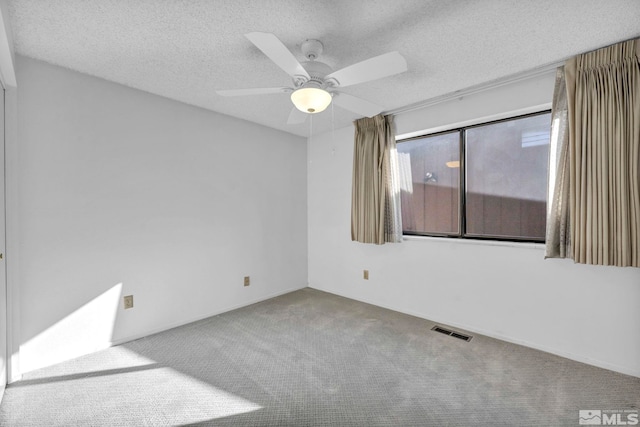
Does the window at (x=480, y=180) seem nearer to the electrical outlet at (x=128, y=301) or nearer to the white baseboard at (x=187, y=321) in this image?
the white baseboard at (x=187, y=321)

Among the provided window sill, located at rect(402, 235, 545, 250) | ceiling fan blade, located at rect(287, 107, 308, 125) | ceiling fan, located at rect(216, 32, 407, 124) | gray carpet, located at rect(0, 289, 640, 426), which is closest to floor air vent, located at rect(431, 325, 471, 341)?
gray carpet, located at rect(0, 289, 640, 426)

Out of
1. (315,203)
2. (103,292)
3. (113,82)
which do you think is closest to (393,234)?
(315,203)

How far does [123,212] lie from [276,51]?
2012mm

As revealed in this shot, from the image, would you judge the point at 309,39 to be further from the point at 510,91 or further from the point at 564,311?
the point at 564,311

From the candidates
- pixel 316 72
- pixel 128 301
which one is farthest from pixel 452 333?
pixel 128 301

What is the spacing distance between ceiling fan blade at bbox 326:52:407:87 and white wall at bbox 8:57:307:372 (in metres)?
1.92

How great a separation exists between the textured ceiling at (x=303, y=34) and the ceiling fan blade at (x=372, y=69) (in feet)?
0.98

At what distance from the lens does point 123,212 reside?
260 centimetres

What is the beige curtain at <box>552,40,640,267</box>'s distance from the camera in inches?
77.9

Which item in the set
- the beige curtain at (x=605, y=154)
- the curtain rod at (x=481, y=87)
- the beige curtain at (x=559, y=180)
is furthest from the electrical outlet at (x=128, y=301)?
the beige curtain at (x=605, y=154)

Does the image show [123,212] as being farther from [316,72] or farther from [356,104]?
[356,104]

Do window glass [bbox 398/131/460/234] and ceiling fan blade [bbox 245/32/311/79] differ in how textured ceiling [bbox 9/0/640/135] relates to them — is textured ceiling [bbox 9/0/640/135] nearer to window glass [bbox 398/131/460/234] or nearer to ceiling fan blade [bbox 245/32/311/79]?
ceiling fan blade [bbox 245/32/311/79]

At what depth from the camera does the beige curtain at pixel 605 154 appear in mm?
1979

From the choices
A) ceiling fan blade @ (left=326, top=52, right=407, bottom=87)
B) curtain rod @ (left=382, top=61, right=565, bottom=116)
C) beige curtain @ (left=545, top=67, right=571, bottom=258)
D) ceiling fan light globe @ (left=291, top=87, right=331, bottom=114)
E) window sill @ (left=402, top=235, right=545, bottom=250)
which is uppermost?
curtain rod @ (left=382, top=61, right=565, bottom=116)
